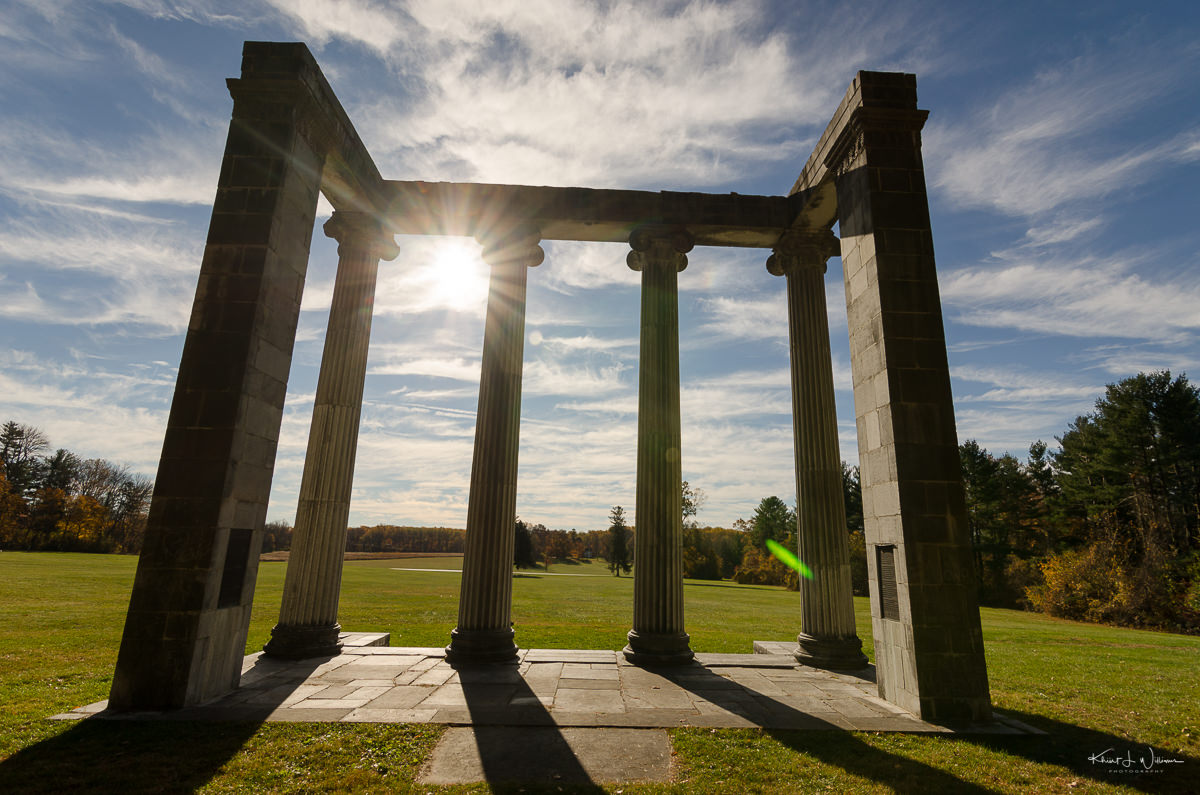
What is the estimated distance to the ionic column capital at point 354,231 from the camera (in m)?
20.1

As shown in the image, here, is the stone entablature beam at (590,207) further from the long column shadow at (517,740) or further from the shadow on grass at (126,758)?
the shadow on grass at (126,758)

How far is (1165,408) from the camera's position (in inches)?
2201

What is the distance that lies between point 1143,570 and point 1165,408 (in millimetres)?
20288

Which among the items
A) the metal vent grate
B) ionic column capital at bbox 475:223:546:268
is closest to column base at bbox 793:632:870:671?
the metal vent grate

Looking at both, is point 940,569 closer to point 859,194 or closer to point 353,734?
point 859,194

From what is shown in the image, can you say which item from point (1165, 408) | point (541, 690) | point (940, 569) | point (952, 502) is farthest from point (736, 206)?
point (1165, 408)

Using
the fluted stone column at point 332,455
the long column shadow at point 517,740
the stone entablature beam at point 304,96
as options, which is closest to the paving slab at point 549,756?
the long column shadow at point 517,740

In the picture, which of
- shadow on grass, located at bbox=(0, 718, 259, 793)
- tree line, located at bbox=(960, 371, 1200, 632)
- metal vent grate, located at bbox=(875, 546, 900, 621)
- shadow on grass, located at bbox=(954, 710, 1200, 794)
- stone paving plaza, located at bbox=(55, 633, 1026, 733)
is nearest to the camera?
shadow on grass, located at bbox=(0, 718, 259, 793)

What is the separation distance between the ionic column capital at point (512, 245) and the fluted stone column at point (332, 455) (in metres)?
4.06

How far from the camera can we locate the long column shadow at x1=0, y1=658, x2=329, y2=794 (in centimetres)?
773

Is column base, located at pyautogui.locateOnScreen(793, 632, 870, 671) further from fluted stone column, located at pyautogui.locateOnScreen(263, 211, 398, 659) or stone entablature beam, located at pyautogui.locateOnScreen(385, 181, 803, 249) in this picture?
fluted stone column, located at pyautogui.locateOnScreen(263, 211, 398, 659)

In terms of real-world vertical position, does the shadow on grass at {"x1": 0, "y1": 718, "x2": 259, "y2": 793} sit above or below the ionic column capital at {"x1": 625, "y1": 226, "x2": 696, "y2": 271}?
below

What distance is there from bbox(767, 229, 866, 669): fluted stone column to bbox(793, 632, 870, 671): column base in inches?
1.2

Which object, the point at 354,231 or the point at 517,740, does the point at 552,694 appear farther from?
the point at 354,231
